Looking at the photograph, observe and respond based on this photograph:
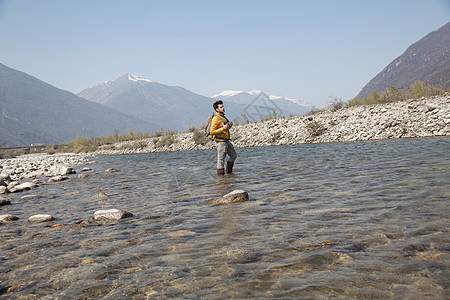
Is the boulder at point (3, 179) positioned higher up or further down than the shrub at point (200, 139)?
further down

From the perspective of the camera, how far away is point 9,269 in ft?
10.8

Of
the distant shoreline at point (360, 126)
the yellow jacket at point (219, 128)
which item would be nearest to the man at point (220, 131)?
the yellow jacket at point (219, 128)

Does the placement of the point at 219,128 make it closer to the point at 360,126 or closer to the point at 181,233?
the point at 181,233

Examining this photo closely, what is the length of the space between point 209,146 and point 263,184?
89.0 ft

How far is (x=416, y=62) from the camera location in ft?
524

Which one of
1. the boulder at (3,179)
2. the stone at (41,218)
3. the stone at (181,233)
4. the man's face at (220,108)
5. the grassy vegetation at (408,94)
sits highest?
the grassy vegetation at (408,94)

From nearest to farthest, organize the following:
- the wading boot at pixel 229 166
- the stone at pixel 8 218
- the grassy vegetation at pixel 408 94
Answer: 1. the stone at pixel 8 218
2. the wading boot at pixel 229 166
3. the grassy vegetation at pixel 408 94

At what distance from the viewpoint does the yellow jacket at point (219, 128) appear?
32.6 ft

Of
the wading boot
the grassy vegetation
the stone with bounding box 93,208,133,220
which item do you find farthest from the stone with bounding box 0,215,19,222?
the grassy vegetation

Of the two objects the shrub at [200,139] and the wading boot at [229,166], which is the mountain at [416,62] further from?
the wading boot at [229,166]

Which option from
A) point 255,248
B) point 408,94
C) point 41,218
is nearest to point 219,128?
point 41,218

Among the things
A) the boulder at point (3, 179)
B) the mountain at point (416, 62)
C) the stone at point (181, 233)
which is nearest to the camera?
the stone at point (181, 233)

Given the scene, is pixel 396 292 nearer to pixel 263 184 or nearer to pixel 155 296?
pixel 155 296

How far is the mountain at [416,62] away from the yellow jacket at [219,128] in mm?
143290
